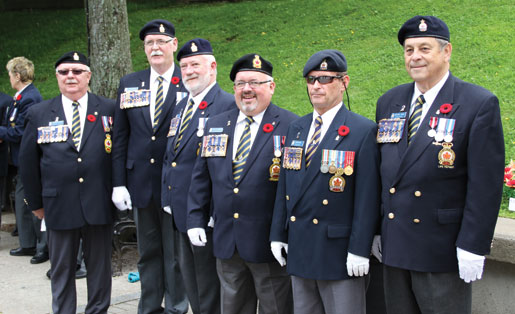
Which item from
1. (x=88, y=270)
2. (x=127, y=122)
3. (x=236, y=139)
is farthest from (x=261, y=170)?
(x=88, y=270)

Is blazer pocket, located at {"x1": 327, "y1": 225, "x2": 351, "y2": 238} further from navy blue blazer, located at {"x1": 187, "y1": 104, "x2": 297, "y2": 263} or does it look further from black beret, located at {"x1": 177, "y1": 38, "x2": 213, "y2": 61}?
black beret, located at {"x1": 177, "y1": 38, "x2": 213, "y2": 61}

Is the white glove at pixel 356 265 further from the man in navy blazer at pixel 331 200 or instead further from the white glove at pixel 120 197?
the white glove at pixel 120 197

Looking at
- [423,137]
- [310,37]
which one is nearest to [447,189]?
[423,137]

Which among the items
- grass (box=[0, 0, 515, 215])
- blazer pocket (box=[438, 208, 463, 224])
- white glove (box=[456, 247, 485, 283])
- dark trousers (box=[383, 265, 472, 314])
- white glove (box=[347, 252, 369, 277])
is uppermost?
grass (box=[0, 0, 515, 215])

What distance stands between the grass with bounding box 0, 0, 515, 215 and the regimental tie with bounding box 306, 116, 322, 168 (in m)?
2.60

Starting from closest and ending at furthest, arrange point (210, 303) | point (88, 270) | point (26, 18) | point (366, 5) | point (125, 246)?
point (210, 303) < point (88, 270) < point (125, 246) < point (366, 5) < point (26, 18)

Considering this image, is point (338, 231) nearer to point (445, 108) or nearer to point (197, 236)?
point (445, 108)

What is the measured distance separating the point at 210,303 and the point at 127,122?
165 centimetres

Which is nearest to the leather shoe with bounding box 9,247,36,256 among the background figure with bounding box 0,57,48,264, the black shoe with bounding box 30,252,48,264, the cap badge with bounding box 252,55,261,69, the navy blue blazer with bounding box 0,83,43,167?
the background figure with bounding box 0,57,48,264

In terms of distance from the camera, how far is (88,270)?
16.6 feet

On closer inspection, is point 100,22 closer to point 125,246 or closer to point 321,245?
point 125,246

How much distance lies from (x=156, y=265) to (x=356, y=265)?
230 centimetres

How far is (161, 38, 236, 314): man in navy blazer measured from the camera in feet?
14.7

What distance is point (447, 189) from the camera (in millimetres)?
3172
